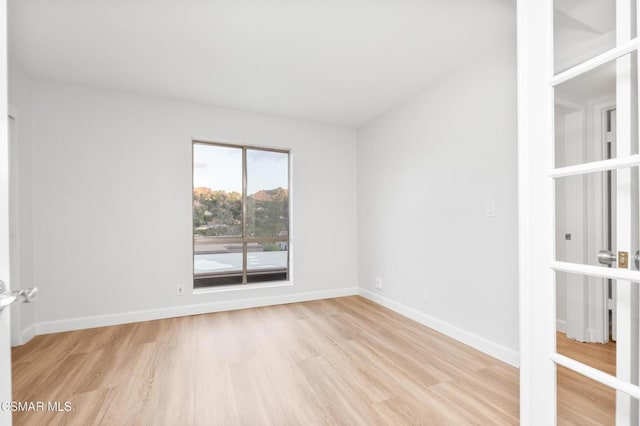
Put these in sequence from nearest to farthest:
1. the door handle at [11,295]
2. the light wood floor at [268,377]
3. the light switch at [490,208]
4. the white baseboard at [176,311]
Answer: the door handle at [11,295], the light wood floor at [268,377], the light switch at [490,208], the white baseboard at [176,311]

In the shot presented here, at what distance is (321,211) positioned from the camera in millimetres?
4277

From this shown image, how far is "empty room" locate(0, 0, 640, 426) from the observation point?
1113mm

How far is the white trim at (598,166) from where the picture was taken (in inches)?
37.8

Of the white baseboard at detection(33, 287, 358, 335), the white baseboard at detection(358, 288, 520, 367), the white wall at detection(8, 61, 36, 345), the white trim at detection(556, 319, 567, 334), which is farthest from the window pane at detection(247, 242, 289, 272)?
the white trim at detection(556, 319, 567, 334)

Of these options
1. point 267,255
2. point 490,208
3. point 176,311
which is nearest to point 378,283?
point 267,255

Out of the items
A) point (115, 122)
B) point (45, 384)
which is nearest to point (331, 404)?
point (45, 384)

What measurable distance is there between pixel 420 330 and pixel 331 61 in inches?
110

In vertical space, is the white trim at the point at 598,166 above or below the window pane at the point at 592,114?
below

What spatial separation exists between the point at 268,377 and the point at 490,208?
7.45 feet

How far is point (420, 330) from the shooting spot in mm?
2959

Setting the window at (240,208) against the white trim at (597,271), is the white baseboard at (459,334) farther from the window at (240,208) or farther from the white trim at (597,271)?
the window at (240,208)

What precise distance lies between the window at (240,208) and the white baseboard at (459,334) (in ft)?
5.46

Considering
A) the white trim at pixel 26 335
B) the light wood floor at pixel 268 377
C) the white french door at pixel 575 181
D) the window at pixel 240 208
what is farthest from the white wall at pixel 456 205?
the white trim at pixel 26 335

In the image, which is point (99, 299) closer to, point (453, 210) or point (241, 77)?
point (241, 77)
